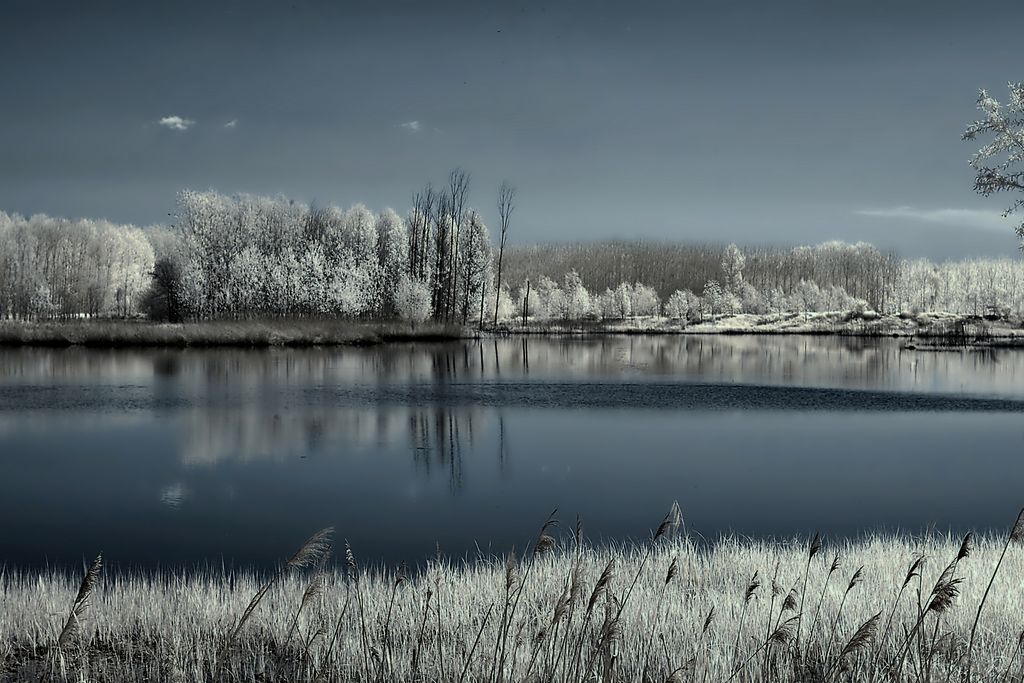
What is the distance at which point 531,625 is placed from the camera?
5.54 m

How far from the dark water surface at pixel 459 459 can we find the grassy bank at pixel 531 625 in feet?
6.24

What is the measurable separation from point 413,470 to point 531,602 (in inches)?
274

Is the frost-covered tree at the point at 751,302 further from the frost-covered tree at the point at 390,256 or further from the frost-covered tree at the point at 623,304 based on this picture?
the frost-covered tree at the point at 390,256

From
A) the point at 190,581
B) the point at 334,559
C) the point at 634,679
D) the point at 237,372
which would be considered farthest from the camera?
the point at 237,372

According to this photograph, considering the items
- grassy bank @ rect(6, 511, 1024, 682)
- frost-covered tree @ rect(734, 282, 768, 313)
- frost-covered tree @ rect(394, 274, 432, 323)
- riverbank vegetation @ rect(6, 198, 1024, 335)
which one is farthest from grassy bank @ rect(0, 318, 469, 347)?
frost-covered tree @ rect(734, 282, 768, 313)

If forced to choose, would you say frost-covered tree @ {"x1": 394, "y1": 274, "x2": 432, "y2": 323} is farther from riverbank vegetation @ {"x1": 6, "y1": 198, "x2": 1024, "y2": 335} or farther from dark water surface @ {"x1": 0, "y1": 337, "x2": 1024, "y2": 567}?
dark water surface @ {"x1": 0, "y1": 337, "x2": 1024, "y2": 567}

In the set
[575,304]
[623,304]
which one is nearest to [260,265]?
[575,304]

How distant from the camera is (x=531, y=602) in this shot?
6.11 meters

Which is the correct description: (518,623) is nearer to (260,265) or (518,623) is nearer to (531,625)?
(531,625)

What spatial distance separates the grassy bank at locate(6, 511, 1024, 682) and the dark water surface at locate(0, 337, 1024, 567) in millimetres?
1901

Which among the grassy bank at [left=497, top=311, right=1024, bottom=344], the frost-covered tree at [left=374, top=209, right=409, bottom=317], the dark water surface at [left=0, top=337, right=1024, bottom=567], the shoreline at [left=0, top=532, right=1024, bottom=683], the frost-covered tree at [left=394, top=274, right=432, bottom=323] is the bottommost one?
the dark water surface at [left=0, top=337, right=1024, bottom=567]

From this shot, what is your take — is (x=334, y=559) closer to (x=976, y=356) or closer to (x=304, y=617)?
(x=304, y=617)

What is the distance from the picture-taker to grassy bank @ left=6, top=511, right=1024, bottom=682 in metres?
4.46

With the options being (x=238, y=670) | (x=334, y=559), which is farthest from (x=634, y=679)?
(x=334, y=559)
